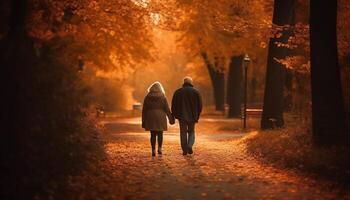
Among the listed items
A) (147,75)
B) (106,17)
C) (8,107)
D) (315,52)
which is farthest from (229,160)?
(147,75)

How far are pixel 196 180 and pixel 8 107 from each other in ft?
13.3

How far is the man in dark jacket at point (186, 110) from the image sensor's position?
51.4 ft

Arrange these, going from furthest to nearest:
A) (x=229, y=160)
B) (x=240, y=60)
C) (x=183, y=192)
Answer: (x=240, y=60)
(x=229, y=160)
(x=183, y=192)

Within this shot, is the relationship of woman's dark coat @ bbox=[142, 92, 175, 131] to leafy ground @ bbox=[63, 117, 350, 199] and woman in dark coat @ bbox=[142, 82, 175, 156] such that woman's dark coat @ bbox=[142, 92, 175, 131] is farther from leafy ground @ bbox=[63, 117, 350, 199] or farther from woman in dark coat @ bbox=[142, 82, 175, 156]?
leafy ground @ bbox=[63, 117, 350, 199]

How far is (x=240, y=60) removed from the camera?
124 feet

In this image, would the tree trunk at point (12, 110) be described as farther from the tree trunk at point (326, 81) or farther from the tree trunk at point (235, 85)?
the tree trunk at point (235, 85)

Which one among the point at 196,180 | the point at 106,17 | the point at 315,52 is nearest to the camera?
the point at 196,180

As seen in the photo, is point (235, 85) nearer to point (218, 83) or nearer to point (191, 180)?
point (218, 83)

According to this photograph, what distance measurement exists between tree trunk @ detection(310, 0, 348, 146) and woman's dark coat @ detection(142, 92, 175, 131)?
4181 mm

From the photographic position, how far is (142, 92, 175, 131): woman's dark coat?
15430 millimetres

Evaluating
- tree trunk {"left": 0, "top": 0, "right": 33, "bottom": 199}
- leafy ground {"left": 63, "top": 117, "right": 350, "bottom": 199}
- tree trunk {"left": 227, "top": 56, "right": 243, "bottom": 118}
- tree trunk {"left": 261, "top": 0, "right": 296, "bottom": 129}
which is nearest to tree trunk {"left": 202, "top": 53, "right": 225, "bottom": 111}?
tree trunk {"left": 227, "top": 56, "right": 243, "bottom": 118}

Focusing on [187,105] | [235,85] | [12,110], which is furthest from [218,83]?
[12,110]

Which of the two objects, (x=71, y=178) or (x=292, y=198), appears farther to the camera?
(x=71, y=178)

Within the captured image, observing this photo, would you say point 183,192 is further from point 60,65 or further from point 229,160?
point 229,160
